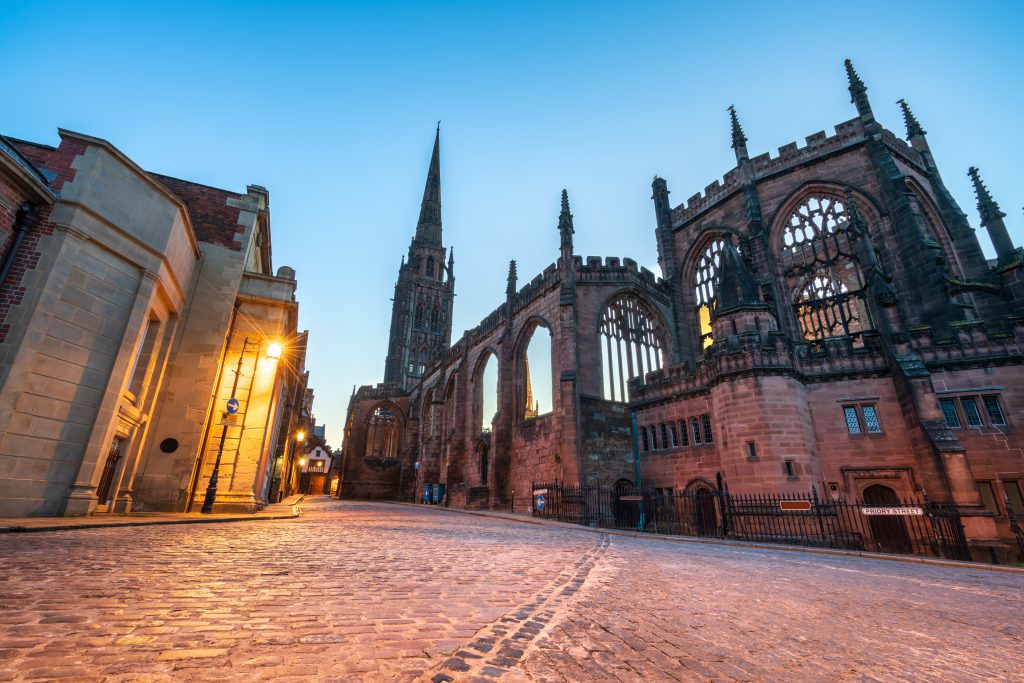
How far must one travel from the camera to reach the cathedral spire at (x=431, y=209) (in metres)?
66.9

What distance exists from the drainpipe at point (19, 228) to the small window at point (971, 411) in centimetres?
2621

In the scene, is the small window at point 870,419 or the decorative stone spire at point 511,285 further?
the decorative stone spire at point 511,285

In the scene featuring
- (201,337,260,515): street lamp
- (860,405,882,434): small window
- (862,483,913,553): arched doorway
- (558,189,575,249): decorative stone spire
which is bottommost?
(862,483,913,553): arched doorway

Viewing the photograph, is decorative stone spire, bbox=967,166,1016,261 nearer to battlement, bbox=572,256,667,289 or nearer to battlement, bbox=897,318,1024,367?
battlement, bbox=897,318,1024,367

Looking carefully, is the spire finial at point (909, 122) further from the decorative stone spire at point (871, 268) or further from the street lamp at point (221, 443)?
the street lamp at point (221, 443)

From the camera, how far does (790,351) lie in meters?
17.0

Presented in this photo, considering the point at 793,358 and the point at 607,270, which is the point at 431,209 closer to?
the point at 607,270

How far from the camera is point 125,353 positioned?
963 cm

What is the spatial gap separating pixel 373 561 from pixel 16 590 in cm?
332

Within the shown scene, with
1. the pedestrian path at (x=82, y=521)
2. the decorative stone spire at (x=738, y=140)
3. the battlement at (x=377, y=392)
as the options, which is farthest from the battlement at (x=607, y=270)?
the battlement at (x=377, y=392)

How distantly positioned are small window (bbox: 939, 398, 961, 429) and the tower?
44818 millimetres

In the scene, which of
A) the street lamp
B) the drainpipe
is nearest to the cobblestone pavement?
the street lamp

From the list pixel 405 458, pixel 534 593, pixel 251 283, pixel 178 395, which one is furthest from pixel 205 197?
pixel 405 458

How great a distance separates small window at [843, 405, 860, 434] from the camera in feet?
53.4
